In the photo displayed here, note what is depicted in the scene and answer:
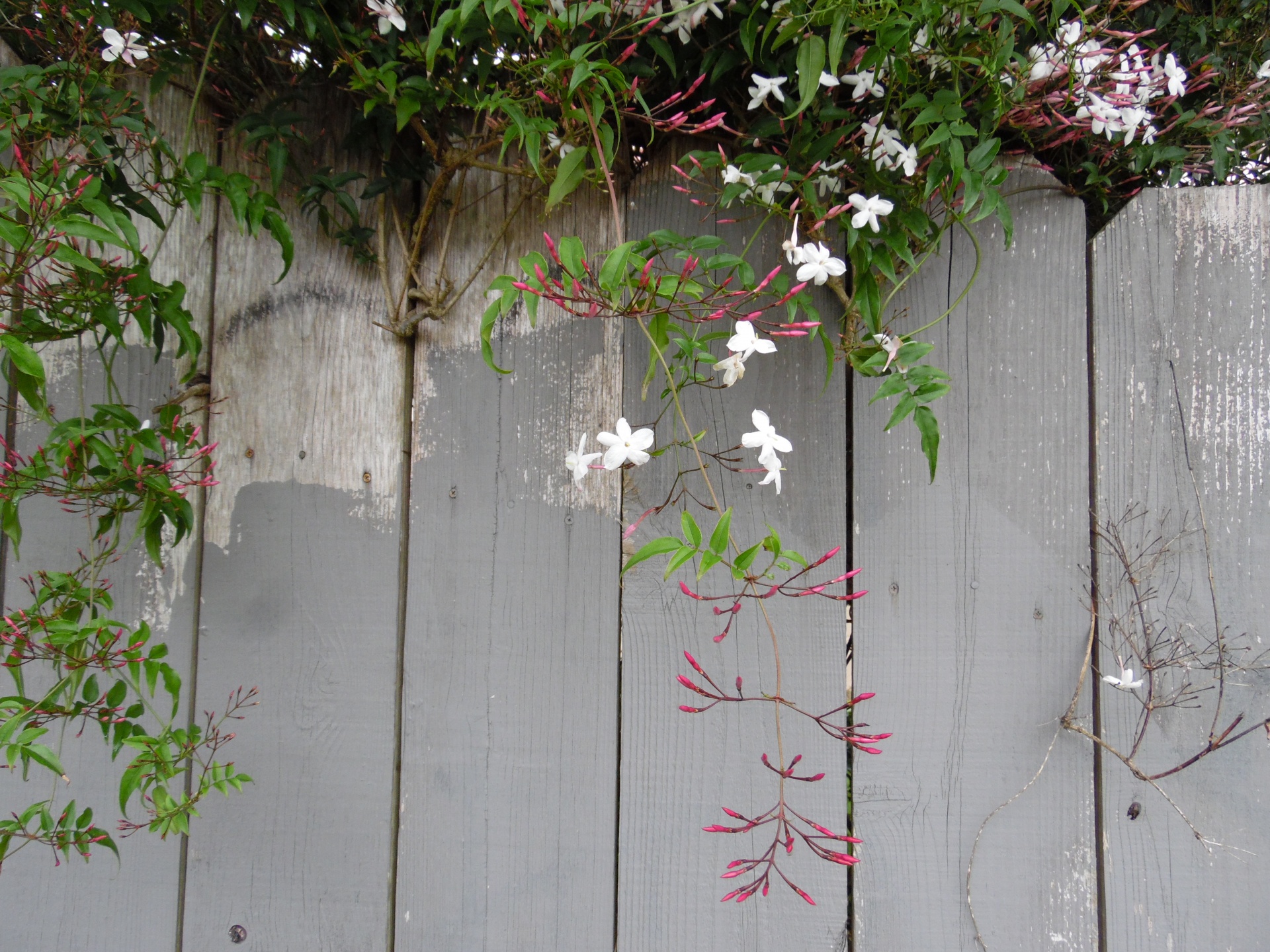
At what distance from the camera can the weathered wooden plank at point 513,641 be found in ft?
3.86

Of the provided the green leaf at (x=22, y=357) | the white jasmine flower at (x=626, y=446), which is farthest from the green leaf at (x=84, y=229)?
the white jasmine flower at (x=626, y=446)

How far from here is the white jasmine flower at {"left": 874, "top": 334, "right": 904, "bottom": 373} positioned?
3.18 feet

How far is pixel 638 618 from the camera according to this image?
3.86 ft

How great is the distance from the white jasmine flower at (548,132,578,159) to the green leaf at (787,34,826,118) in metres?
0.30

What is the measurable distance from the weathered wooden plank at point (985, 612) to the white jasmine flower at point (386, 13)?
77 cm

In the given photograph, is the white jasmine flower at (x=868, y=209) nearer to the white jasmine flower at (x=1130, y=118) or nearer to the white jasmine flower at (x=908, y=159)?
the white jasmine flower at (x=908, y=159)

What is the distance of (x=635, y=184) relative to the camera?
1190 mm

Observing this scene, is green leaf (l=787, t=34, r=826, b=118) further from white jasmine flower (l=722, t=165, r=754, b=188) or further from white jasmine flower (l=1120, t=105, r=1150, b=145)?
white jasmine flower (l=1120, t=105, r=1150, b=145)

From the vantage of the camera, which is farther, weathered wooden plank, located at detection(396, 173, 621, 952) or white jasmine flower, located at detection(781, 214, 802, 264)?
weathered wooden plank, located at detection(396, 173, 621, 952)

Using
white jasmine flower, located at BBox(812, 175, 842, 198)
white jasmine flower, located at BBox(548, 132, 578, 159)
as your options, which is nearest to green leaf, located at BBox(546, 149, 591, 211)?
white jasmine flower, located at BBox(548, 132, 578, 159)

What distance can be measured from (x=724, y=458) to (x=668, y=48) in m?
0.54

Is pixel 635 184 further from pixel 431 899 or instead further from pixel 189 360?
pixel 431 899

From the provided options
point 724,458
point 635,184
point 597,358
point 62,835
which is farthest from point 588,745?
point 635,184

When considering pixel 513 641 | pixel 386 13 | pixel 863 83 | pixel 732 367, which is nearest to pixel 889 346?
pixel 732 367
